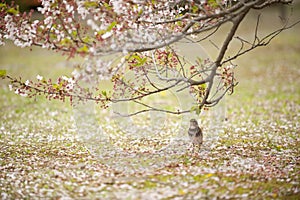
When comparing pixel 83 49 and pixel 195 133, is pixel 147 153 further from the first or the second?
pixel 83 49

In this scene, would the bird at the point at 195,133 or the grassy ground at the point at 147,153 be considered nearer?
the grassy ground at the point at 147,153

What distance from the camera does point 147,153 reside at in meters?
9.09

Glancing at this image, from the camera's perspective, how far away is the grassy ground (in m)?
6.98

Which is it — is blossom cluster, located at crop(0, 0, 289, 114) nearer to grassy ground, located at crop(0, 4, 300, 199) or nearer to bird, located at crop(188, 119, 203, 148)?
bird, located at crop(188, 119, 203, 148)

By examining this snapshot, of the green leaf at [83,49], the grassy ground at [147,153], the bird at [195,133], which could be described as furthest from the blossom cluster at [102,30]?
the grassy ground at [147,153]

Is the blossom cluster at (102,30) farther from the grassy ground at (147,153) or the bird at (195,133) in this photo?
the grassy ground at (147,153)

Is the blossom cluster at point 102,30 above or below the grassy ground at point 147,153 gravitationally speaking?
above

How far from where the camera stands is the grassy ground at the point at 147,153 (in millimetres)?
6980

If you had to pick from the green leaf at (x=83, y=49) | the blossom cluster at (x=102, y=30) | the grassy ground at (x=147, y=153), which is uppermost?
the blossom cluster at (x=102, y=30)

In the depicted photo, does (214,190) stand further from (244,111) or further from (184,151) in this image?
(244,111)

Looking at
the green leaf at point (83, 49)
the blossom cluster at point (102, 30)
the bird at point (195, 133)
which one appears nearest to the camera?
the green leaf at point (83, 49)

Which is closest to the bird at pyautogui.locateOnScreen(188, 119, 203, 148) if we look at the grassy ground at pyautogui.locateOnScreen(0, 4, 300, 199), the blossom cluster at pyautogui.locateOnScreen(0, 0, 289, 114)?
the grassy ground at pyautogui.locateOnScreen(0, 4, 300, 199)

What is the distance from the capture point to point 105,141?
1062 cm

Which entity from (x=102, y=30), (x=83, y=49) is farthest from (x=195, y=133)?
(x=83, y=49)
